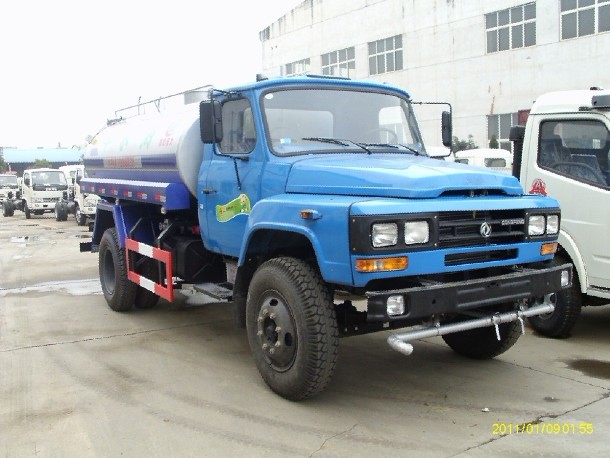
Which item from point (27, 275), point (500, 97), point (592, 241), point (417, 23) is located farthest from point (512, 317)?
point (417, 23)

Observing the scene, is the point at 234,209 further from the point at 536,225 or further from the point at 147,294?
the point at 147,294

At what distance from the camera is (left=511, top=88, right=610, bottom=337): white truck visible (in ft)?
20.4

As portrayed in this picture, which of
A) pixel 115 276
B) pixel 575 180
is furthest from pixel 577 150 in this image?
pixel 115 276

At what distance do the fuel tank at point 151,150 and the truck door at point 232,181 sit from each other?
0.45 meters

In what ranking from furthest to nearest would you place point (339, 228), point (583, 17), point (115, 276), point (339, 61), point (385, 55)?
point (339, 61), point (385, 55), point (583, 17), point (115, 276), point (339, 228)

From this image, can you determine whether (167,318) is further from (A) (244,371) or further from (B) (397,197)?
(B) (397,197)

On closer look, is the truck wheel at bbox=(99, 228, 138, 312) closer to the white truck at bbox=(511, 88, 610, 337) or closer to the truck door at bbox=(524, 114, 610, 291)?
the white truck at bbox=(511, 88, 610, 337)

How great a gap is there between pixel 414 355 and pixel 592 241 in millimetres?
2056

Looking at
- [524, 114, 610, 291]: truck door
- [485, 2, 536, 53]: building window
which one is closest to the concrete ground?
[524, 114, 610, 291]: truck door

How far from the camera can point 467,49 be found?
106 ft

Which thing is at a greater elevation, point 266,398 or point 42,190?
point 42,190

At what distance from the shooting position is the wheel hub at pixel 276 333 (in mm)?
4691

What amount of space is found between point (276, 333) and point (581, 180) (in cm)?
355

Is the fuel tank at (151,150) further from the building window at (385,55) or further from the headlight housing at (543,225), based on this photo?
the building window at (385,55)
